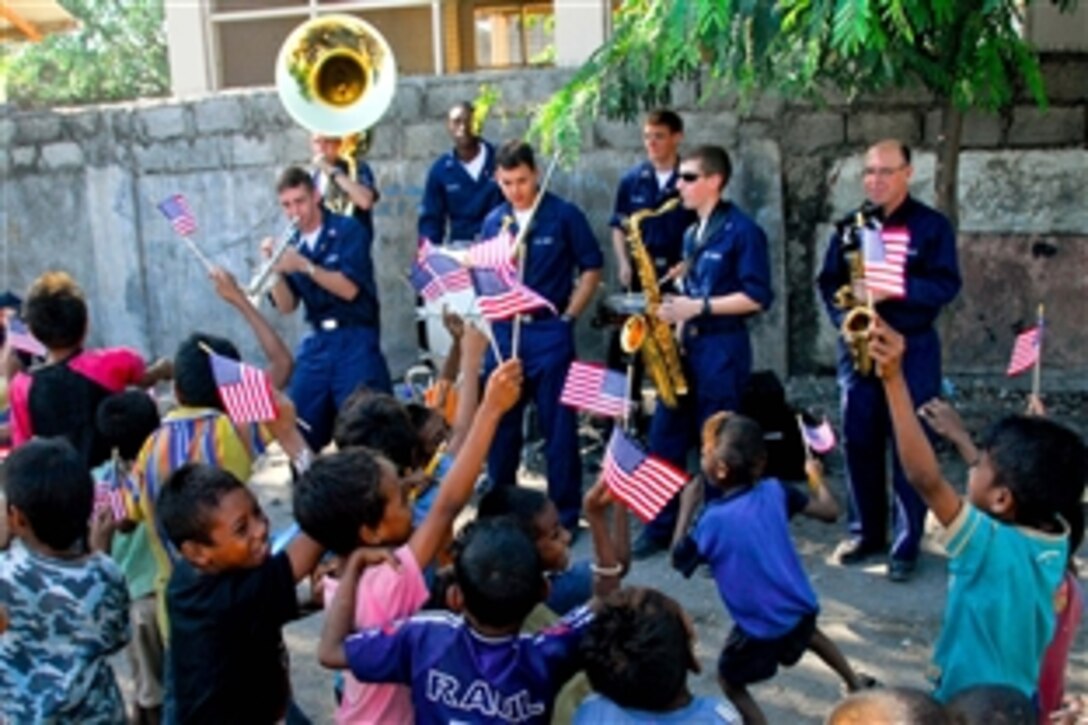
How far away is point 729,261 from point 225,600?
3304 mm

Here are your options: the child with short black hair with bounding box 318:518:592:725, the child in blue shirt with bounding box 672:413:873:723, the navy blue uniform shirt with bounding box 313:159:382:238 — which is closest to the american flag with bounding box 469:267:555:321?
the child in blue shirt with bounding box 672:413:873:723

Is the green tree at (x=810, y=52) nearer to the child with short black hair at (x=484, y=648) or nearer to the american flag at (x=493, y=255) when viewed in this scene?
the american flag at (x=493, y=255)

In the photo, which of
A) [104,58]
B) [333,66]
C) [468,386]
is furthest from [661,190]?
[104,58]

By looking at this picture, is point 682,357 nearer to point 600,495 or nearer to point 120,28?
point 600,495

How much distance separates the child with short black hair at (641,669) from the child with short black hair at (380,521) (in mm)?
565

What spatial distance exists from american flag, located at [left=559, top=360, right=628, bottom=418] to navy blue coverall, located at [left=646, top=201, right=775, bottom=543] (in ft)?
4.06

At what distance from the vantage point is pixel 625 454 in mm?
3646

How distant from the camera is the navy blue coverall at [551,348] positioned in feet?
19.5

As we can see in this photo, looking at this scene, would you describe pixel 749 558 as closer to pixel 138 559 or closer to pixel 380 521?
pixel 380 521

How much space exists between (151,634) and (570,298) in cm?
284

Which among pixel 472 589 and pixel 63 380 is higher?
pixel 63 380

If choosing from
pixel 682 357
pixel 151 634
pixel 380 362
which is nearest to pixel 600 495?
pixel 151 634

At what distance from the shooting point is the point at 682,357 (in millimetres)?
5801

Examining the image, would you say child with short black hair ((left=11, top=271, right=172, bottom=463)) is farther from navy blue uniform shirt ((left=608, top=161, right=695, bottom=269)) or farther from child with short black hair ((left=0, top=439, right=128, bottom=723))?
navy blue uniform shirt ((left=608, top=161, right=695, bottom=269))
